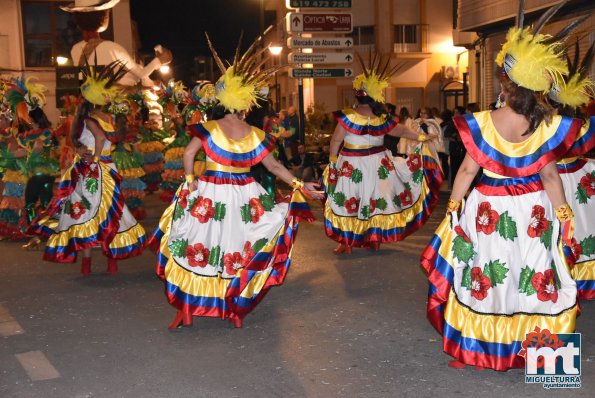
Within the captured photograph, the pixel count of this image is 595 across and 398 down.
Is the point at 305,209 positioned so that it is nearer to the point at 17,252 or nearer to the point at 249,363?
the point at 249,363

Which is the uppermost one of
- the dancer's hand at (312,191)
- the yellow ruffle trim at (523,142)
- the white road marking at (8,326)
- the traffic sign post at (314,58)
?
the traffic sign post at (314,58)

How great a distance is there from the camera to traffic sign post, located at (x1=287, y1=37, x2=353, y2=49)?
51.0ft

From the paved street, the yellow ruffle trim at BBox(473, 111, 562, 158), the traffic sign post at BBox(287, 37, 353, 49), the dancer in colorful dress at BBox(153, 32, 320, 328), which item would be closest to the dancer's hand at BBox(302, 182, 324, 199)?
the dancer in colorful dress at BBox(153, 32, 320, 328)

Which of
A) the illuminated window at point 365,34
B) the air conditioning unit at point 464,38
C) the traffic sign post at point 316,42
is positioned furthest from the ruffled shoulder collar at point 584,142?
the illuminated window at point 365,34

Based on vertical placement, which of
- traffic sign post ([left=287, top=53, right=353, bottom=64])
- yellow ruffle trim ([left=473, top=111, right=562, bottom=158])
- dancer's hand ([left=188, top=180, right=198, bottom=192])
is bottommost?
dancer's hand ([left=188, top=180, right=198, bottom=192])

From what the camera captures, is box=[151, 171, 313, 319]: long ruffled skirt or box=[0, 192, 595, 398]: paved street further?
box=[151, 171, 313, 319]: long ruffled skirt

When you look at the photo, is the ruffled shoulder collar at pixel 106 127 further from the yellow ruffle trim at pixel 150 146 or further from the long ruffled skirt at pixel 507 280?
the yellow ruffle trim at pixel 150 146

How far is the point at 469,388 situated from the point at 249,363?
1467mm

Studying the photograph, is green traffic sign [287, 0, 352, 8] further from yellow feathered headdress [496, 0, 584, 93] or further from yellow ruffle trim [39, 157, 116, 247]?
yellow feathered headdress [496, 0, 584, 93]

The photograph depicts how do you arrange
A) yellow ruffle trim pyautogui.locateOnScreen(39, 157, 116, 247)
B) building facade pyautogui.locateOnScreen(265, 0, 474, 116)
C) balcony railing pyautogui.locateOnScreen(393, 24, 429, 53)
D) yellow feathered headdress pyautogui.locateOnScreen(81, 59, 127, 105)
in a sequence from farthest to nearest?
balcony railing pyautogui.locateOnScreen(393, 24, 429, 53) < building facade pyautogui.locateOnScreen(265, 0, 474, 116) < yellow feathered headdress pyautogui.locateOnScreen(81, 59, 127, 105) < yellow ruffle trim pyautogui.locateOnScreen(39, 157, 116, 247)

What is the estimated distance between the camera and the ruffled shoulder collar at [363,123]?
8.77m

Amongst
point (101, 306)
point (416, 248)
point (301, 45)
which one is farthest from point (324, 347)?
point (301, 45)

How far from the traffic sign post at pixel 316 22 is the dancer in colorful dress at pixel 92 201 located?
752 centimetres

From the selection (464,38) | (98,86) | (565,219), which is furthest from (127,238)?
(464,38)
